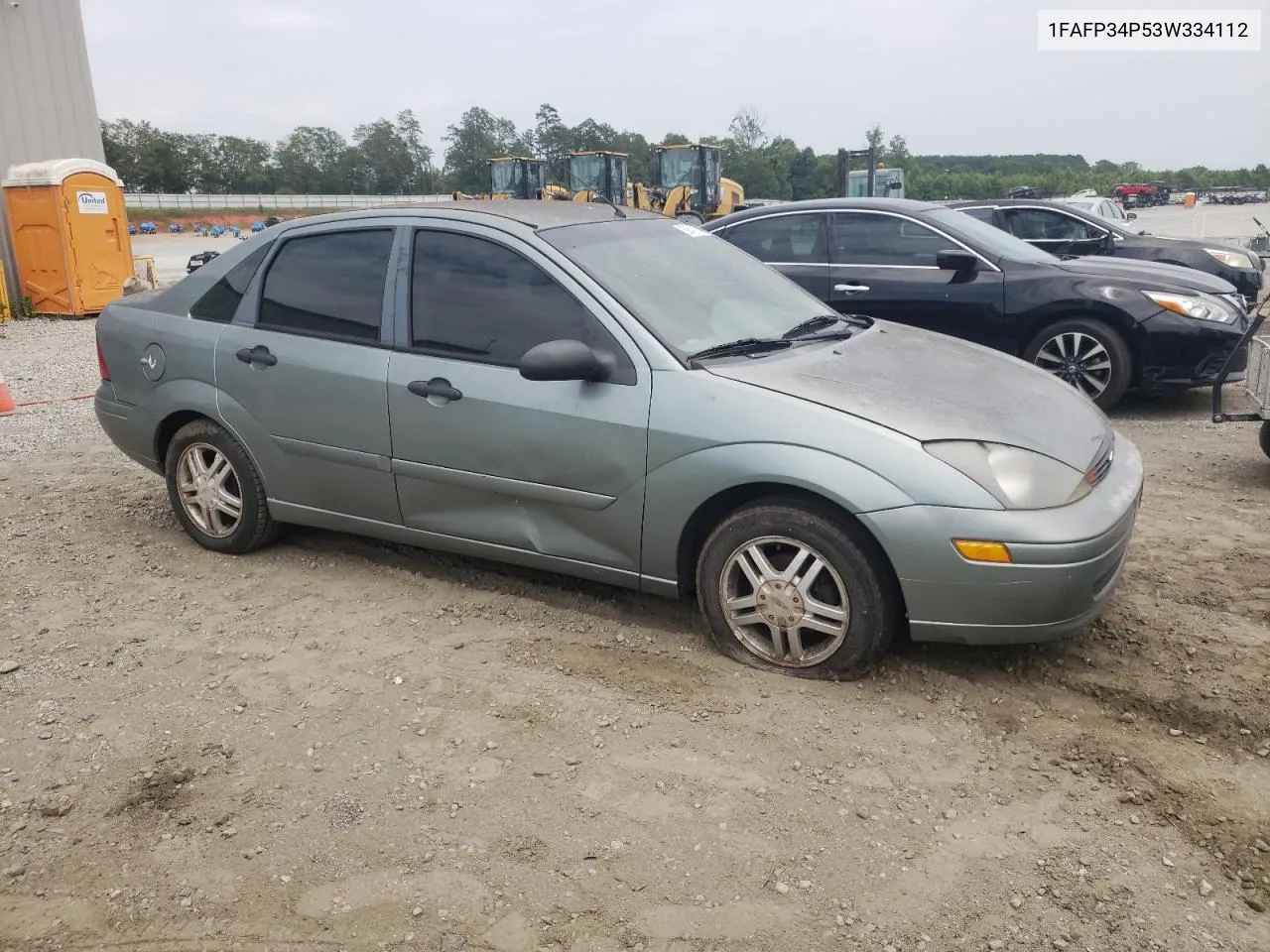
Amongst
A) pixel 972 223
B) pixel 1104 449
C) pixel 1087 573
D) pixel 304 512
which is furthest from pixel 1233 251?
pixel 304 512

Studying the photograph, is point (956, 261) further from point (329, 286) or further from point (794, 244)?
point (329, 286)

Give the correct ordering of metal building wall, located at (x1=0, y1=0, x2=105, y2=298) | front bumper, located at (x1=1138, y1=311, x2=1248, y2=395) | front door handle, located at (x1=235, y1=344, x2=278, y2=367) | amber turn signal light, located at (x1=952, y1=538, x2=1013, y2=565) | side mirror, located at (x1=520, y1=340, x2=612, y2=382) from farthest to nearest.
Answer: metal building wall, located at (x1=0, y1=0, x2=105, y2=298), front bumper, located at (x1=1138, y1=311, x2=1248, y2=395), front door handle, located at (x1=235, y1=344, x2=278, y2=367), side mirror, located at (x1=520, y1=340, x2=612, y2=382), amber turn signal light, located at (x1=952, y1=538, x2=1013, y2=565)

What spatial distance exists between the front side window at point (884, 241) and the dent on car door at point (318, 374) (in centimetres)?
452

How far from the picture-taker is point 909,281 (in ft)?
25.3

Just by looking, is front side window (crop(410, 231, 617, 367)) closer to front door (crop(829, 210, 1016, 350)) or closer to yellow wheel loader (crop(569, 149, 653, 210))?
front door (crop(829, 210, 1016, 350))

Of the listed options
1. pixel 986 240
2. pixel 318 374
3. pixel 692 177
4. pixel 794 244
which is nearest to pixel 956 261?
pixel 986 240

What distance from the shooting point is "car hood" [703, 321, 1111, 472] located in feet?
11.5

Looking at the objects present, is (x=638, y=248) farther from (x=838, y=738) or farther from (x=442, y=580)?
(x=838, y=738)

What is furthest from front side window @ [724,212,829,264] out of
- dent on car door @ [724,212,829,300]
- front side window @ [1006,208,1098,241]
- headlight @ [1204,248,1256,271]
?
headlight @ [1204,248,1256,271]

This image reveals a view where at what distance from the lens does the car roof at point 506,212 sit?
436cm

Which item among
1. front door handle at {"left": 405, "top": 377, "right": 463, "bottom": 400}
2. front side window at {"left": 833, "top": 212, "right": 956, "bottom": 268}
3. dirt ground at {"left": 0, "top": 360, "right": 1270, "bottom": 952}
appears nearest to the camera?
dirt ground at {"left": 0, "top": 360, "right": 1270, "bottom": 952}

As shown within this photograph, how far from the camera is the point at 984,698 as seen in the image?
3.45 meters

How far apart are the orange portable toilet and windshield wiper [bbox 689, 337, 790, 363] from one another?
14547 millimetres

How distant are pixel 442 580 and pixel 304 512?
2.35 ft
